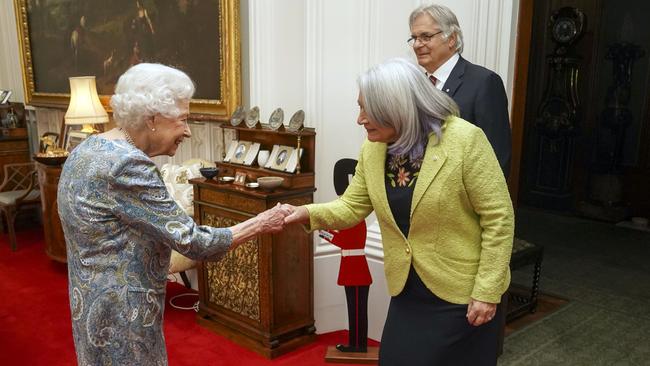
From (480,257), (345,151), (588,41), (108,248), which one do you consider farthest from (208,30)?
(588,41)

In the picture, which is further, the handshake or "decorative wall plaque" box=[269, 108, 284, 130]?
"decorative wall plaque" box=[269, 108, 284, 130]

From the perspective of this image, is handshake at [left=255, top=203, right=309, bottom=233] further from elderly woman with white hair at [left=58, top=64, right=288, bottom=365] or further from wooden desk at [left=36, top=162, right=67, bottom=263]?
wooden desk at [left=36, top=162, right=67, bottom=263]

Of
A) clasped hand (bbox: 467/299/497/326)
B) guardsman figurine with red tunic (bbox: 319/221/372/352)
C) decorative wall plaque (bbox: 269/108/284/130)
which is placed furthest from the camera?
decorative wall plaque (bbox: 269/108/284/130)

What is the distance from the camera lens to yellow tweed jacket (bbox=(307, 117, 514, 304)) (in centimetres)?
181

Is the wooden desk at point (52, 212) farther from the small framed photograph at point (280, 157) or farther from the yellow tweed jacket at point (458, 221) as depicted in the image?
the yellow tweed jacket at point (458, 221)

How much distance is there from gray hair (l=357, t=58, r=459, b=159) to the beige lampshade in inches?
152

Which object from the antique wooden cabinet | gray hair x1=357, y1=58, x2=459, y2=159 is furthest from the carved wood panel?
gray hair x1=357, y1=58, x2=459, y2=159

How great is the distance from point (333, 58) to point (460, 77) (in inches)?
49.1

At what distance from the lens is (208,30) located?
4223mm

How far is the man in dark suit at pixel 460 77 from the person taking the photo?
7.87 feet

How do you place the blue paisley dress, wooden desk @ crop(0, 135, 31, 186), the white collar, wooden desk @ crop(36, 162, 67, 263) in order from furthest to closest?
wooden desk @ crop(0, 135, 31, 186) → wooden desk @ crop(36, 162, 67, 263) → the white collar → the blue paisley dress

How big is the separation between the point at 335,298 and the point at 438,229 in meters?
2.08

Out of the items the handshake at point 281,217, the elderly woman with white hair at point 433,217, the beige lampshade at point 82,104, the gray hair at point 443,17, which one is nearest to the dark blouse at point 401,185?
the elderly woman with white hair at point 433,217

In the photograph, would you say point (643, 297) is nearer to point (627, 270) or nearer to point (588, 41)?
point (627, 270)
